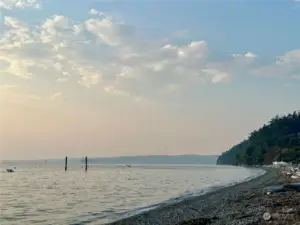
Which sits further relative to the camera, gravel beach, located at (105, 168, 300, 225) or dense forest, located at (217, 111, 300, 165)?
dense forest, located at (217, 111, 300, 165)

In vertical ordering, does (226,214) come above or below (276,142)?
below

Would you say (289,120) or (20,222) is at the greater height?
(289,120)

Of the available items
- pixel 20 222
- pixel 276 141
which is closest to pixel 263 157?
pixel 276 141

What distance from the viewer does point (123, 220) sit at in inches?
998

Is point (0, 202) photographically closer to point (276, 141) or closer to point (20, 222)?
point (20, 222)

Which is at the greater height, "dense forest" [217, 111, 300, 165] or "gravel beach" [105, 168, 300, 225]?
"dense forest" [217, 111, 300, 165]

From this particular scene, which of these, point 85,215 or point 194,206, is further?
point 194,206

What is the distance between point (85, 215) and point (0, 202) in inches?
492

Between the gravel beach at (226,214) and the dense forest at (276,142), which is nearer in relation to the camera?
the gravel beach at (226,214)

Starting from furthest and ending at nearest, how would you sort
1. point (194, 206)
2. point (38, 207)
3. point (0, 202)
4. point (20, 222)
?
point (0, 202), point (38, 207), point (194, 206), point (20, 222)

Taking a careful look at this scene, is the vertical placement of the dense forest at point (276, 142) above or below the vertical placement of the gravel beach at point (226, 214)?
above

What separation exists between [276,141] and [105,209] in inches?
5835

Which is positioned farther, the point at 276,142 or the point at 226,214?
the point at 276,142

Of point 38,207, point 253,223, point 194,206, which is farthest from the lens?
point 38,207
